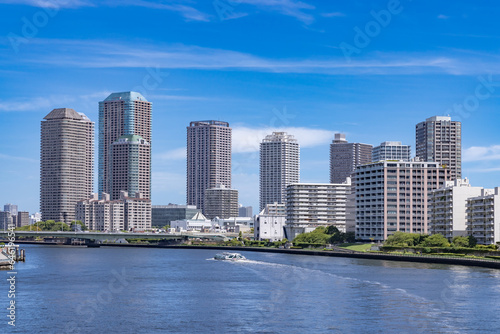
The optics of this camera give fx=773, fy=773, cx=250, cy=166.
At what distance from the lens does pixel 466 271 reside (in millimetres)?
134375

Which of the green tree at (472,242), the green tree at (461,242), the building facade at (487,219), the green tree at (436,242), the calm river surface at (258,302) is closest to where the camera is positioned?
the calm river surface at (258,302)

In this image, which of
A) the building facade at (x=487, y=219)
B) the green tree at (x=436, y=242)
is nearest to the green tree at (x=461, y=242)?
the green tree at (x=436, y=242)

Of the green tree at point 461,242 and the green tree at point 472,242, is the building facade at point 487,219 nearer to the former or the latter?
the green tree at point 472,242

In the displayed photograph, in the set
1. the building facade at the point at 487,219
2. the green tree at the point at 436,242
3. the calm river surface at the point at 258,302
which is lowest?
the calm river surface at the point at 258,302

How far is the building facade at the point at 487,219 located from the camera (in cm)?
18862

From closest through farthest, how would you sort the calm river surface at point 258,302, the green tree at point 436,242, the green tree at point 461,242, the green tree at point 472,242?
the calm river surface at point 258,302 < the green tree at point 472,242 < the green tree at point 461,242 < the green tree at point 436,242

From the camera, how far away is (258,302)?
90.0m

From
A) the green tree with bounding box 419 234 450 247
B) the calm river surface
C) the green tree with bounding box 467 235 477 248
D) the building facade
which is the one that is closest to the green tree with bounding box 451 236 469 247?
the green tree with bounding box 467 235 477 248

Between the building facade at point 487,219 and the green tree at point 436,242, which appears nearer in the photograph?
the green tree at point 436,242

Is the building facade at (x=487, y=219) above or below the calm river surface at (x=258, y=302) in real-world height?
above

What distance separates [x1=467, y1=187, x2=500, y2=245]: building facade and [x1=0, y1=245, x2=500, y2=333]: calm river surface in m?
54.2

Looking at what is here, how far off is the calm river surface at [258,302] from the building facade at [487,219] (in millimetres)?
54184

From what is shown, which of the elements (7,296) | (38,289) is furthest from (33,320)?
(38,289)

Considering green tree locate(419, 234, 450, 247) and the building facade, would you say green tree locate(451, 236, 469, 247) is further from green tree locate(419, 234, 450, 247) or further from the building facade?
the building facade
